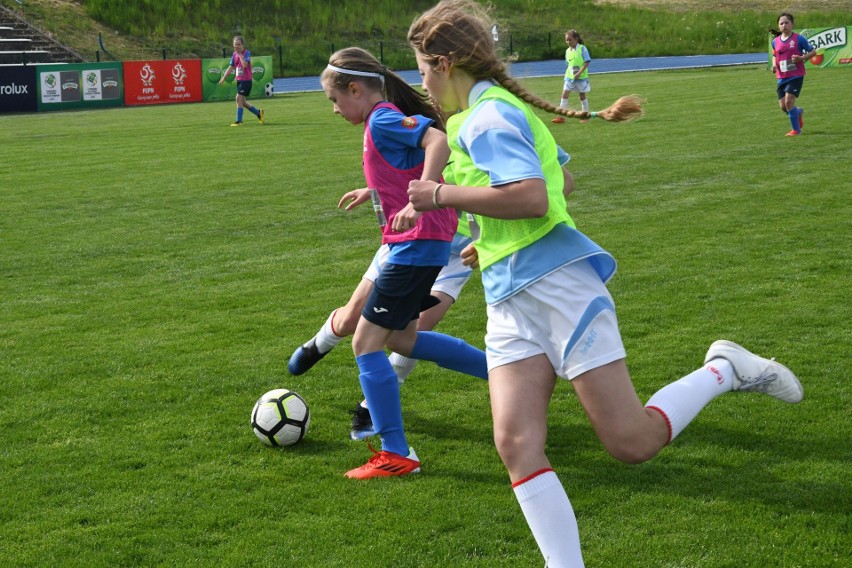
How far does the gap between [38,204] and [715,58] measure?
1474 inches

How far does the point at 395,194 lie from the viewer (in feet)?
15.4

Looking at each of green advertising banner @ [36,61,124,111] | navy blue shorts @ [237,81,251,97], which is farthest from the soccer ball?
green advertising banner @ [36,61,124,111]

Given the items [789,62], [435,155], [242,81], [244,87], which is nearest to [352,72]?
[435,155]

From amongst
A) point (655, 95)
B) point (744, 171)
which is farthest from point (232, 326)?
point (655, 95)

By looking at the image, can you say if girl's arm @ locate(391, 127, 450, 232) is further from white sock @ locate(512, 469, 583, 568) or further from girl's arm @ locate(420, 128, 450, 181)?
white sock @ locate(512, 469, 583, 568)

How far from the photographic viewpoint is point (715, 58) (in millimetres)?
44781

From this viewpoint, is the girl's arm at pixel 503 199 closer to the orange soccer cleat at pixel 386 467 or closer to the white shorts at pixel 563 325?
the white shorts at pixel 563 325

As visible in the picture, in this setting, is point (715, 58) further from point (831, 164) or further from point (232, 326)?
point (232, 326)

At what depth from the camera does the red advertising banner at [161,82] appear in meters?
30.7

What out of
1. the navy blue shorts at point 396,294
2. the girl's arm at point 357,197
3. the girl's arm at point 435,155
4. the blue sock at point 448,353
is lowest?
the blue sock at point 448,353

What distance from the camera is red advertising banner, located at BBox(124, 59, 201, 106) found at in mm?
30688

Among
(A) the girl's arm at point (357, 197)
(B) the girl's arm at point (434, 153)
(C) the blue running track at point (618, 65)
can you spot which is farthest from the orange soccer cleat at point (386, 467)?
(C) the blue running track at point (618, 65)

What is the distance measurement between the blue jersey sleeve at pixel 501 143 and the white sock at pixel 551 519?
0.89 m

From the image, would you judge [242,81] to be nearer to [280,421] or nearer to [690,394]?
[280,421]
